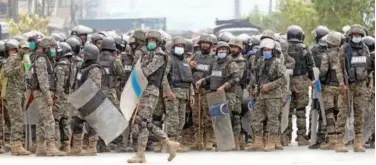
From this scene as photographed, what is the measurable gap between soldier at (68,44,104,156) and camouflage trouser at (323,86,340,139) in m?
3.40

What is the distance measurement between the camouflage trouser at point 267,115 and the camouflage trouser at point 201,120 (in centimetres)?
81

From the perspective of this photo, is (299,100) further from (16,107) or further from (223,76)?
(16,107)

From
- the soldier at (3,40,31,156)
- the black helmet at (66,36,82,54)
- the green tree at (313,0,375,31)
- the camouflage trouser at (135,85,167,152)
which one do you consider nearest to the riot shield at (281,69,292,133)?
the camouflage trouser at (135,85,167,152)

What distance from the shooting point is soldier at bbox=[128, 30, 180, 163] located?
14.2 meters

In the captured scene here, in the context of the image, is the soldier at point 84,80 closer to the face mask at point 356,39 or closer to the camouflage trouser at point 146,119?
the camouflage trouser at point 146,119

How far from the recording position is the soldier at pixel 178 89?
16062mm

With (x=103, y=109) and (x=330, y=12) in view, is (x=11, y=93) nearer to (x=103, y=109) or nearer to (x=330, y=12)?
(x=103, y=109)

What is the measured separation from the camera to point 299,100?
57.2 feet

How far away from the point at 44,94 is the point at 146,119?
1.78 metres

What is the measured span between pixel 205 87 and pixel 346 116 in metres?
2.15

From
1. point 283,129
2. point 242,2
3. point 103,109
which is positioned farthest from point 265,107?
point 242,2

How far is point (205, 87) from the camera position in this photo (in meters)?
16.7

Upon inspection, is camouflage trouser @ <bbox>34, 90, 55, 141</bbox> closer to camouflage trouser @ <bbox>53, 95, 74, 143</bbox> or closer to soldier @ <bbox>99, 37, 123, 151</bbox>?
camouflage trouser @ <bbox>53, 95, 74, 143</bbox>

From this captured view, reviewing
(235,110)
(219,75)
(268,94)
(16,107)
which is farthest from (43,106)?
(268,94)
